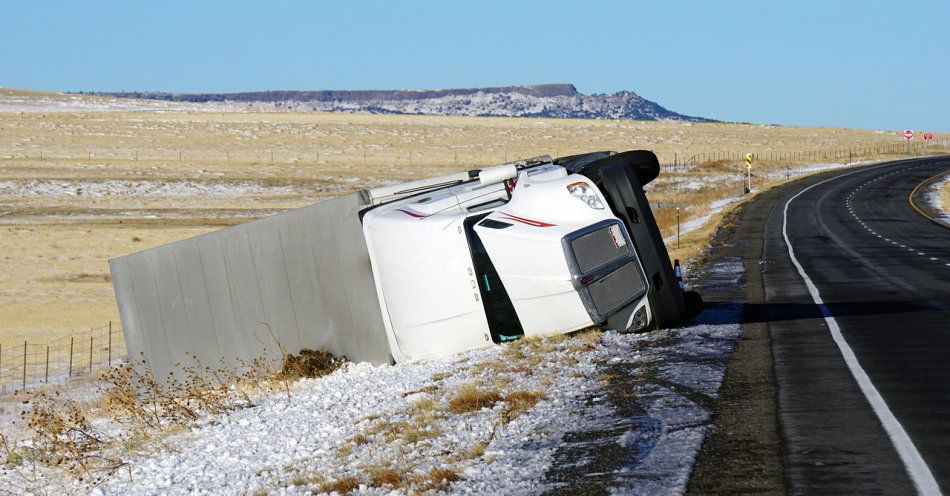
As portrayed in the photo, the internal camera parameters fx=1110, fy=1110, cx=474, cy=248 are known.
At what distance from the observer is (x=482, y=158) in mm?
96188

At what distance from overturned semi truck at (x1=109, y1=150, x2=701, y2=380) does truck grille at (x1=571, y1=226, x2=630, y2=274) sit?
1 centimetres

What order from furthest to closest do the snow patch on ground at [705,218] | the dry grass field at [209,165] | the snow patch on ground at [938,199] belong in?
1. the snow patch on ground at [938,199]
2. the snow patch on ground at [705,218]
3. the dry grass field at [209,165]

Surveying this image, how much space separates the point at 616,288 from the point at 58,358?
15978 mm

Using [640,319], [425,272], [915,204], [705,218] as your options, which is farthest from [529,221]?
[915,204]

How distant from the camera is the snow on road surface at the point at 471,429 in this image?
7.82 meters

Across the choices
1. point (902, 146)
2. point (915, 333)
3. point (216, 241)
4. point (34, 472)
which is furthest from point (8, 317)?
point (902, 146)

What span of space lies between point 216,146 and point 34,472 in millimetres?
88693

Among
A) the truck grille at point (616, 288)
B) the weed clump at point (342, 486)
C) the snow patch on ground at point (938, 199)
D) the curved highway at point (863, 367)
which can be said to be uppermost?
the truck grille at point (616, 288)

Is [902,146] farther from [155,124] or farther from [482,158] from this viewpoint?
[155,124]

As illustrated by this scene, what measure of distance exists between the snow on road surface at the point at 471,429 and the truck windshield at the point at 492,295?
278 mm

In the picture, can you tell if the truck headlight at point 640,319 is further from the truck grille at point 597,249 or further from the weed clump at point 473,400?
the weed clump at point 473,400

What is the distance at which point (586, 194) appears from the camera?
1330cm

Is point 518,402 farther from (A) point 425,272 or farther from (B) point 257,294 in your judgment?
(B) point 257,294

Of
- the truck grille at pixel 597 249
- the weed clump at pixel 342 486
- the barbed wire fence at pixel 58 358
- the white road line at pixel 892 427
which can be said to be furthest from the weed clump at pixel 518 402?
the barbed wire fence at pixel 58 358
